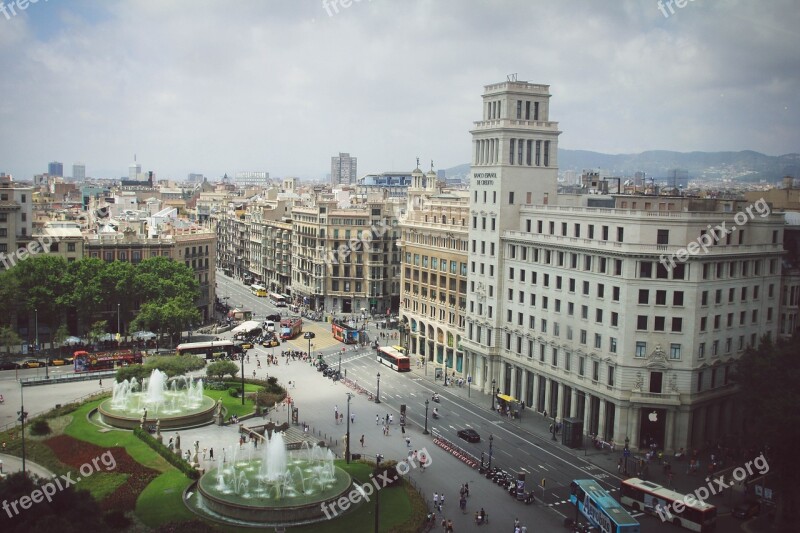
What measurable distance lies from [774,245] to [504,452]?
1345 inches

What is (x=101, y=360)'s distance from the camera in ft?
327

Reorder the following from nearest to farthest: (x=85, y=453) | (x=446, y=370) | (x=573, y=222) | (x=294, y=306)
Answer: (x=85, y=453)
(x=573, y=222)
(x=446, y=370)
(x=294, y=306)

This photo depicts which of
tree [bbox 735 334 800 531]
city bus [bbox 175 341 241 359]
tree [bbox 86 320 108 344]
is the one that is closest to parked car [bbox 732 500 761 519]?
tree [bbox 735 334 800 531]

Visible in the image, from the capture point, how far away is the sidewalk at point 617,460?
62.2 metres

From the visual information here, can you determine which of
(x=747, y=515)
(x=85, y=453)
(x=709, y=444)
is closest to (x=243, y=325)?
(x=85, y=453)

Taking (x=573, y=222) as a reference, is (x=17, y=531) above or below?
below

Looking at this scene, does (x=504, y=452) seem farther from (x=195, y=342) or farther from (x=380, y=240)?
(x=380, y=240)

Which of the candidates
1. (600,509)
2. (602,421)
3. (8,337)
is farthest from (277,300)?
(600,509)

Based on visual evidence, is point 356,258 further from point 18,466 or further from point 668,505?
point 668,505

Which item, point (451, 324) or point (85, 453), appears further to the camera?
point (451, 324)

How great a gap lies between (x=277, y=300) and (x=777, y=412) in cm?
11706

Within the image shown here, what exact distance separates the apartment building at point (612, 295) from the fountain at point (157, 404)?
3378 centimetres

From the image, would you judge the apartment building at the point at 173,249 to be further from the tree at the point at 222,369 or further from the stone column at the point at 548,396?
the stone column at the point at 548,396

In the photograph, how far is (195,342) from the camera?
358 ft
